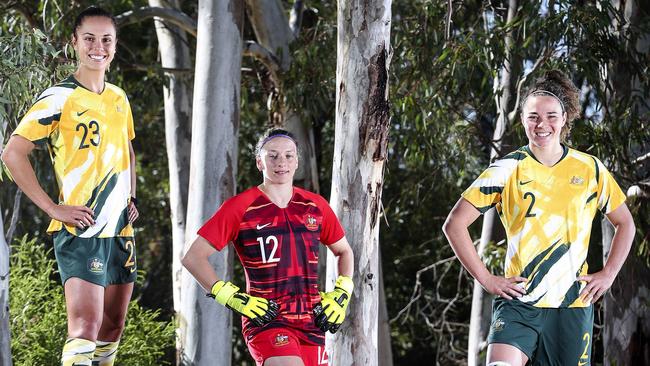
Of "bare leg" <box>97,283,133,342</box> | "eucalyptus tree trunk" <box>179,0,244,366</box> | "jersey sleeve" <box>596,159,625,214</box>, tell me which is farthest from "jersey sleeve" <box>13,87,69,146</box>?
"eucalyptus tree trunk" <box>179,0,244,366</box>

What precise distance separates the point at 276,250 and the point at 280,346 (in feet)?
1.27

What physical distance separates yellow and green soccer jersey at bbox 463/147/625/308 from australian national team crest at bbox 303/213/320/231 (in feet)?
2.15

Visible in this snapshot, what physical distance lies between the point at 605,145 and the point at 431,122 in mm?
1761

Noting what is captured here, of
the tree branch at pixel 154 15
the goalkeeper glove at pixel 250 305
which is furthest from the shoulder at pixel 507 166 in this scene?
the tree branch at pixel 154 15

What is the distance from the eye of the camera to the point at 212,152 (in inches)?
340

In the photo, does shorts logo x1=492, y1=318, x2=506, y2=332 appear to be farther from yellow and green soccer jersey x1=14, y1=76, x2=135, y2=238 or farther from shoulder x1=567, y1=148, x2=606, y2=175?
yellow and green soccer jersey x1=14, y1=76, x2=135, y2=238

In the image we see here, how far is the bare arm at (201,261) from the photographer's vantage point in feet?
14.0

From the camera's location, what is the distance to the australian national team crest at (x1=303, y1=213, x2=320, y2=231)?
4.37 meters

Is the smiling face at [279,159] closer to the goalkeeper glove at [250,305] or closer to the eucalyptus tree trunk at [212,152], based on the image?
the goalkeeper glove at [250,305]

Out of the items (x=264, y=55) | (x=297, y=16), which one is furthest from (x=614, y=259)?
(x=297, y=16)

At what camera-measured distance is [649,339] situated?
10016 mm

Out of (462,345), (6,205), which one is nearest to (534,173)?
(6,205)

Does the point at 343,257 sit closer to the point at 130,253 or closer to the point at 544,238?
the point at 544,238

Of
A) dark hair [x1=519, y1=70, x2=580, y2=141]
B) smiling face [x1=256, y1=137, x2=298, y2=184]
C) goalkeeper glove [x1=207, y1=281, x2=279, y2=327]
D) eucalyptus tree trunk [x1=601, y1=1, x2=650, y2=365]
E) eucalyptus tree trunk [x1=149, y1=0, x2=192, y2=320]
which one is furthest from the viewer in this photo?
eucalyptus tree trunk [x1=149, y1=0, x2=192, y2=320]
